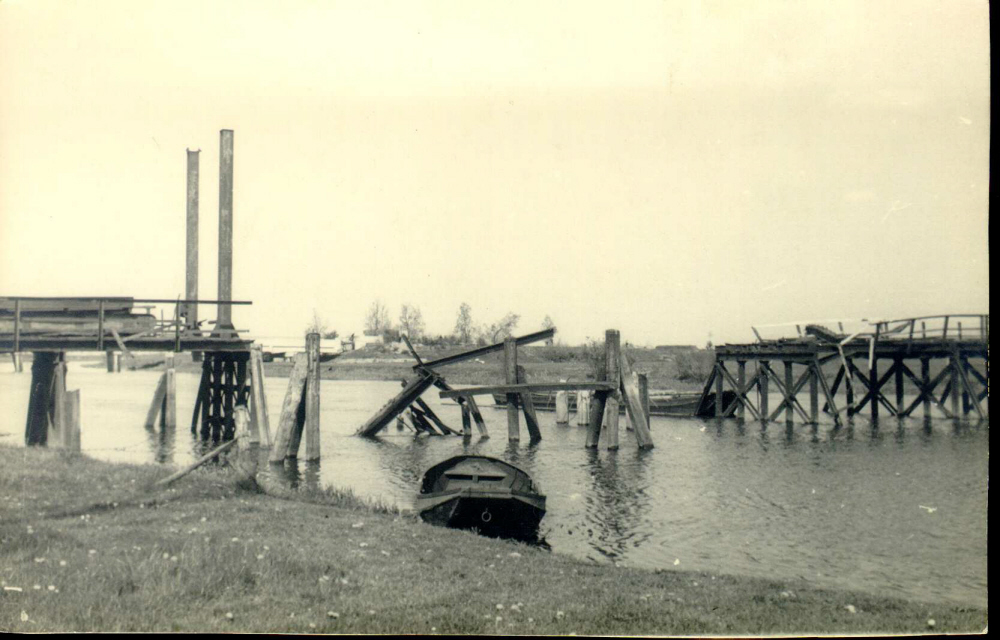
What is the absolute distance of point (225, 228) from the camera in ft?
80.0

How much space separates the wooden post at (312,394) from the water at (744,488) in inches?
22.2

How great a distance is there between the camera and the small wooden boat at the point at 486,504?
13.4 m

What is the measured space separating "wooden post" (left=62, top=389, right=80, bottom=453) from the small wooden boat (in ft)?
30.6

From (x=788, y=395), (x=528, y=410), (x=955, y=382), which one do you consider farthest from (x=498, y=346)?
(x=955, y=382)

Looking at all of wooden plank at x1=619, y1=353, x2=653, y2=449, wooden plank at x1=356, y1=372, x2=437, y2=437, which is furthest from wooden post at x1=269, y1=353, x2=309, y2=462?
wooden plank at x1=619, y1=353, x2=653, y2=449

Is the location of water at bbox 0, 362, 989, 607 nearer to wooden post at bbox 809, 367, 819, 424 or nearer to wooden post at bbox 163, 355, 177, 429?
wooden post at bbox 163, 355, 177, 429

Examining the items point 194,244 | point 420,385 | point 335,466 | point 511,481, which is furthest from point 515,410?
point 511,481

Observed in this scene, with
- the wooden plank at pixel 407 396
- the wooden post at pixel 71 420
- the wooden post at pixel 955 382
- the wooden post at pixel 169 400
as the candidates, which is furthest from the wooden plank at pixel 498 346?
the wooden post at pixel 955 382

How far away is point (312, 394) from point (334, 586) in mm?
13292

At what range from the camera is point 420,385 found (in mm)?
28188

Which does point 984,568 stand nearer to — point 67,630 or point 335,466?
point 67,630

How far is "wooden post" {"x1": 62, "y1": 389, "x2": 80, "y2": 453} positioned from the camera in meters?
19.0

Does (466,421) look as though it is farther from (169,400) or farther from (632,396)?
(169,400)

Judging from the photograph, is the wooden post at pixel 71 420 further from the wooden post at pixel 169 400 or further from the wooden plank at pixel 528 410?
the wooden plank at pixel 528 410
